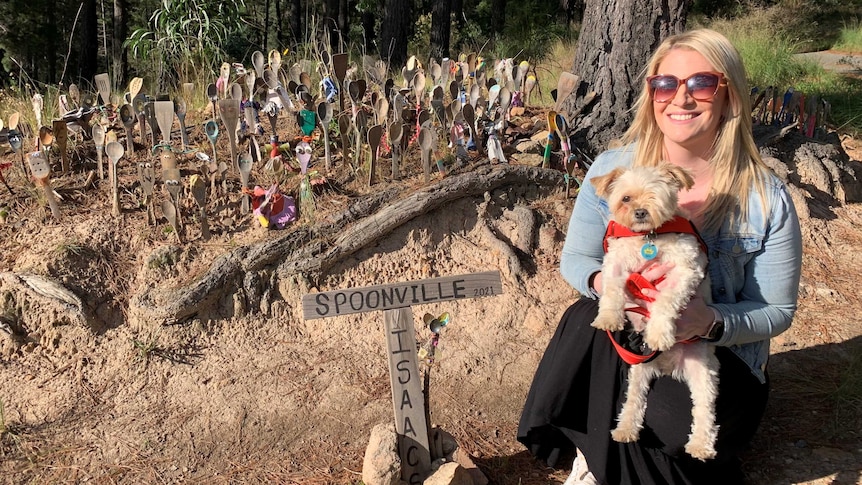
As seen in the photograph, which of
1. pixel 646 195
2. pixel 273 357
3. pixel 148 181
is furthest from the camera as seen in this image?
pixel 148 181

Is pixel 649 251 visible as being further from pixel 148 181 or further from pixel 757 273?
pixel 148 181

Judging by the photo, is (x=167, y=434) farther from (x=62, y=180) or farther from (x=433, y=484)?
(x=62, y=180)

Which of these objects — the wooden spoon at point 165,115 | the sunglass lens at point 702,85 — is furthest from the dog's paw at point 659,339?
the wooden spoon at point 165,115

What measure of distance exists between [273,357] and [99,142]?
1605 mm

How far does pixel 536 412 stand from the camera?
2205 millimetres

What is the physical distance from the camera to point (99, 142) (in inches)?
126

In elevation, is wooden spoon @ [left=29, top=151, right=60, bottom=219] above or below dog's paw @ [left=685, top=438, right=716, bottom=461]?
above


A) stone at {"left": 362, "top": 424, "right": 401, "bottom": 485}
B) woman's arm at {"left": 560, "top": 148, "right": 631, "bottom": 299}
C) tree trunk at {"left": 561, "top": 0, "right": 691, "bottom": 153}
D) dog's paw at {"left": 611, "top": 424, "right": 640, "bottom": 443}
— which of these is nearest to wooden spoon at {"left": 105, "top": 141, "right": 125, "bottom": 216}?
stone at {"left": 362, "top": 424, "right": 401, "bottom": 485}

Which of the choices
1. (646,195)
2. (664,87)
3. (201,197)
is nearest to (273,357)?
(201,197)

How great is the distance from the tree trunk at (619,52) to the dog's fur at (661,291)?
2.35 meters

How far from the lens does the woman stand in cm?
193

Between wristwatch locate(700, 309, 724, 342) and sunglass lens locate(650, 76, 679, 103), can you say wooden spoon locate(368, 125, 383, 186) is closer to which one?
sunglass lens locate(650, 76, 679, 103)

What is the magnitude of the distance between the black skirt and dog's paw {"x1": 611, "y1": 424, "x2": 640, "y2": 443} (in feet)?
0.21

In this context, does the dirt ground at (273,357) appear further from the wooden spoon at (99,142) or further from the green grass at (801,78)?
the green grass at (801,78)
